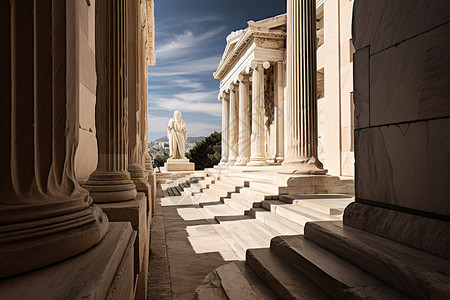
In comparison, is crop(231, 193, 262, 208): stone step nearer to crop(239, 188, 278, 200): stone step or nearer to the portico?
crop(239, 188, 278, 200): stone step

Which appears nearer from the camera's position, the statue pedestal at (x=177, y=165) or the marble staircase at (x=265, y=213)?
the marble staircase at (x=265, y=213)

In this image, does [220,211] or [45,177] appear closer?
[45,177]

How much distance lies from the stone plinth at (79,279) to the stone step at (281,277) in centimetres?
172

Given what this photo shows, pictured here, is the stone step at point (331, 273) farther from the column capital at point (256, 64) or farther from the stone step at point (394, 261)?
the column capital at point (256, 64)

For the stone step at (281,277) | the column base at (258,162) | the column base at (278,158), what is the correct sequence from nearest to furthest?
1. the stone step at (281,277)
2. the column base at (258,162)
3. the column base at (278,158)

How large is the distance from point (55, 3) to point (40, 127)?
2.83ft

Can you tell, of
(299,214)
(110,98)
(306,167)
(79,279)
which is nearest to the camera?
(79,279)

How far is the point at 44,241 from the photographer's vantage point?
178 cm

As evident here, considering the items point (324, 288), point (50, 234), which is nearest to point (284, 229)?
Answer: point (324, 288)

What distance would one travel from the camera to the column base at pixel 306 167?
9824mm

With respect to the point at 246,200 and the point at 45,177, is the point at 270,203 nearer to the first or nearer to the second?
the point at 246,200

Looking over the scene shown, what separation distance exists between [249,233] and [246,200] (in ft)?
10.2

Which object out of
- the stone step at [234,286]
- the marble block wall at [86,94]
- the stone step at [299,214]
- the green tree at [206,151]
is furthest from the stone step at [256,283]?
the green tree at [206,151]

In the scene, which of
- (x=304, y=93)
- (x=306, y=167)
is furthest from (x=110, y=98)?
(x=304, y=93)
